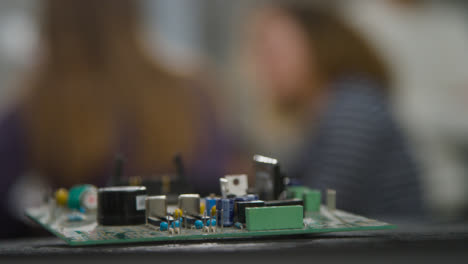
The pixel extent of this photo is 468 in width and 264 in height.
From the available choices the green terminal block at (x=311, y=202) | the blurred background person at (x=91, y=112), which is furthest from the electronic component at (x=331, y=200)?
→ the blurred background person at (x=91, y=112)

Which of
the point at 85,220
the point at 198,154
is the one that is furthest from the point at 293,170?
the point at 85,220

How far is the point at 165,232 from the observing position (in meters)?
1.18

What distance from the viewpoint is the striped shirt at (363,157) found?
2.23 metres

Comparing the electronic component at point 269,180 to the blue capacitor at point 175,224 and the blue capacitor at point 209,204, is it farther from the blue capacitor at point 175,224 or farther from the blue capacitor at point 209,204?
the blue capacitor at point 175,224

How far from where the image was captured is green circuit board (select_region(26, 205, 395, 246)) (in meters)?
1.12

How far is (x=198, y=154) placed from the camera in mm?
2943

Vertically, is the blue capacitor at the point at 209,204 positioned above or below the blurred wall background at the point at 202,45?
below

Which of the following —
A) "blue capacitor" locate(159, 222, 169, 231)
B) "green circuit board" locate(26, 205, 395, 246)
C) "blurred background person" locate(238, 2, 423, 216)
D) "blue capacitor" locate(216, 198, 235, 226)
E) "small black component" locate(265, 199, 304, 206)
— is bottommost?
"green circuit board" locate(26, 205, 395, 246)

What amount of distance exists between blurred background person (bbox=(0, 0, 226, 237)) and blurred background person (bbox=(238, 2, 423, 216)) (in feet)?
1.62

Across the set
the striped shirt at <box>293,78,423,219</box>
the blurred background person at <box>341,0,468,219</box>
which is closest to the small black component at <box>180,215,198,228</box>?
the striped shirt at <box>293,78,423,219</box>

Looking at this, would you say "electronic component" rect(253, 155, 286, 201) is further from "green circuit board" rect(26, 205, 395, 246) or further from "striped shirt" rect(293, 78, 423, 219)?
"striped shirt" rect(293, 78, 423, 219)

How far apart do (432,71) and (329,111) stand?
4.42ft

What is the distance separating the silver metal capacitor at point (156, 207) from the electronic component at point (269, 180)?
25 centimetres

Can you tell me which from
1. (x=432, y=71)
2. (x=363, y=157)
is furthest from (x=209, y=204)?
(x=432, y=71)
